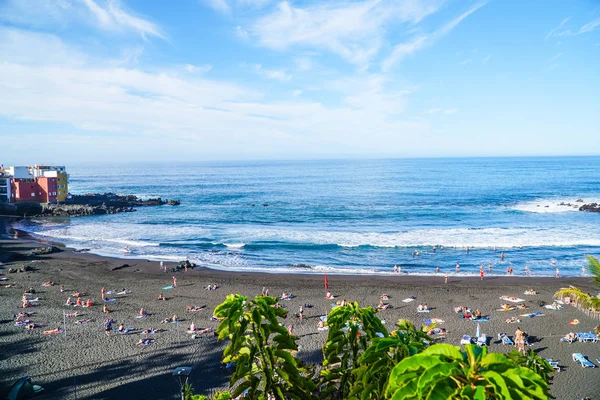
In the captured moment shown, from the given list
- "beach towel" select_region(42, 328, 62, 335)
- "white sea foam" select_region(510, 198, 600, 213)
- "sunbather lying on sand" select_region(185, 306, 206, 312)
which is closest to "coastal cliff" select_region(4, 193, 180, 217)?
"sunbather lying on sand" select_region(185, 306, 206, 312)

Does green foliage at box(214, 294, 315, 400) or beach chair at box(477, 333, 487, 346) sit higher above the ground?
green foliage at box(214, 294, 315, 400)

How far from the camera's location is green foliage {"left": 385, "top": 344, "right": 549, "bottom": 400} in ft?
8.03

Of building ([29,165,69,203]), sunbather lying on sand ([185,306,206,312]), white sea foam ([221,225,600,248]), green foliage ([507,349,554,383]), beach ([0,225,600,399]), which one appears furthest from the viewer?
building ([29,165,69,203])

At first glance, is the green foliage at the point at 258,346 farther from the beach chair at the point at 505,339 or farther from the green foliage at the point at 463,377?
the beach chair at the point at 505,339

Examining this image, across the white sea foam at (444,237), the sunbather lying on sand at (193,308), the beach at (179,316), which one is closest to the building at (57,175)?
the beach at (179,316)

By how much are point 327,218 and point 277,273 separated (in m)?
28.5

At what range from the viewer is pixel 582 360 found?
699 inches

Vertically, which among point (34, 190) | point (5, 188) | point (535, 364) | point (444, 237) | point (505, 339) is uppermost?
Answer: point (5, 188)

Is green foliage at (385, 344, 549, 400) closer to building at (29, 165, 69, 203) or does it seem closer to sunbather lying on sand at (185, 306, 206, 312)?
sunbather lying on sand at (185, 306, 206, 312)

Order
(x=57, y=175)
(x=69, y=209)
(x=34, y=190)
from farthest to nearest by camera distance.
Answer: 1. (x=57, y=175)
2. (x=34, y=190)
3. (x=69, y=209)

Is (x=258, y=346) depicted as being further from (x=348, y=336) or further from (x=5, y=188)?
(x=5, y=188)

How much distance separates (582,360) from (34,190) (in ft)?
278

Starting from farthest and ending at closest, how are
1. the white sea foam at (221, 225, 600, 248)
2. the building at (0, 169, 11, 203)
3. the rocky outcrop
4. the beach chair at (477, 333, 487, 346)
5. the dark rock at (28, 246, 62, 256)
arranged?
the building at (0, 169, 11, 203), the rocky outcrop, the white sea foam at (221, 225, 600, 248), the dark rock at (28, 246, 62, 256), the beach chair at (477, 333, 487, 346)

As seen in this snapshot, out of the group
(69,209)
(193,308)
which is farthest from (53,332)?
(69,209)
